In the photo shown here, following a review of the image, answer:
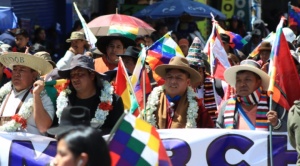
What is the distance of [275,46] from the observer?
8.90m

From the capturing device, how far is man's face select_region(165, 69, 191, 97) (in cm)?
850

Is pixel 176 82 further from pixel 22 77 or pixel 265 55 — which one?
pixel 265 55

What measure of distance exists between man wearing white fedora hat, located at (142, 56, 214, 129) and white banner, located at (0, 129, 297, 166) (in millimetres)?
204

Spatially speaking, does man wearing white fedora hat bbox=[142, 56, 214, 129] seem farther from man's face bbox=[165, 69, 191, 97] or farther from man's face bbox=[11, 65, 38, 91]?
man's face bbox=[11, 65, 38, 91]

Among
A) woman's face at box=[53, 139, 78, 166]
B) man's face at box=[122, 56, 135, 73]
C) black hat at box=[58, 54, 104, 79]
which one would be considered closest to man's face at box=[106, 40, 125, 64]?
man's face at box=[122, 56, 135, 73]

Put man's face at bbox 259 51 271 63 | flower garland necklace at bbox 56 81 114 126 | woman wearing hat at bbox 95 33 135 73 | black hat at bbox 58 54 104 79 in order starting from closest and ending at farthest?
flower garland necklace at bbox 56 81 114 126
black hat at bbox 58 54 104 79
woman wearing hat at bbox 95 33 135 73
man's face at bbox 259 51 271 63

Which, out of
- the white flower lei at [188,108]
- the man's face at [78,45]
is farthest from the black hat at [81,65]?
the man's face at [78,45]

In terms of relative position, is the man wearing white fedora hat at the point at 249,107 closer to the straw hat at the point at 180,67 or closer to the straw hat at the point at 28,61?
the straw hat at the point at 180,67

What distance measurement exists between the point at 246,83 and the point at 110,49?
310 centimetres

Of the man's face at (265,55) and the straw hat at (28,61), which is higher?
the straw hat at (28,61)

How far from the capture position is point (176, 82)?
855 centimetres

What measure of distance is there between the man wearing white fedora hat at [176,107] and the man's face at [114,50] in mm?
2569

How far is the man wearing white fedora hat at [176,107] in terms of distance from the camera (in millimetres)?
8425

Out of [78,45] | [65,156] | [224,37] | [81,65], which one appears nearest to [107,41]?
[78,45]
